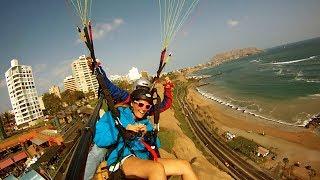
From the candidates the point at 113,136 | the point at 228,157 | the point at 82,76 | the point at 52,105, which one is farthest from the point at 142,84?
the point at 82,76

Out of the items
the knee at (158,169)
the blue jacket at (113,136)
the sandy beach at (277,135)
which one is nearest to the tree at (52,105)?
the sandy beach at (277,135)

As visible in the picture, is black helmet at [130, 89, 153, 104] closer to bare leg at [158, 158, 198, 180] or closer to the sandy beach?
bare leg at [158, 158, 198, 180]

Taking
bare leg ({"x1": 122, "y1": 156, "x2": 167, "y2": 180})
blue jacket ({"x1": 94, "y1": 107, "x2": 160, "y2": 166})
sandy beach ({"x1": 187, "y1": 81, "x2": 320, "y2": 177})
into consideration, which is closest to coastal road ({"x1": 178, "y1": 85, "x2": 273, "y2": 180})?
sandy beach ({"x1": 187, "y1": 81, "x2": 320, "y2": 177})

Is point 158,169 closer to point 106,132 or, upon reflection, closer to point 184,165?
point 184,165

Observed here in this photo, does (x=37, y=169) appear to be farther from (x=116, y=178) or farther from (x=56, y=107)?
(x=56, y=107)

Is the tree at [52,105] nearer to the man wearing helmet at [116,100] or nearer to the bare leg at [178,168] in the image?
the man wearing helmet at [116,100]

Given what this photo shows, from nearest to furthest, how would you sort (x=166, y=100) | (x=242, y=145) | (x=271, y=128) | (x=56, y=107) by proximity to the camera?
(x=166, y=100) < (x=242, y=145) < (x=271, y=128) < (x=56, y=107)

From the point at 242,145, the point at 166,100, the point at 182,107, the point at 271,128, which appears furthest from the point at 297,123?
the point at 166,100
